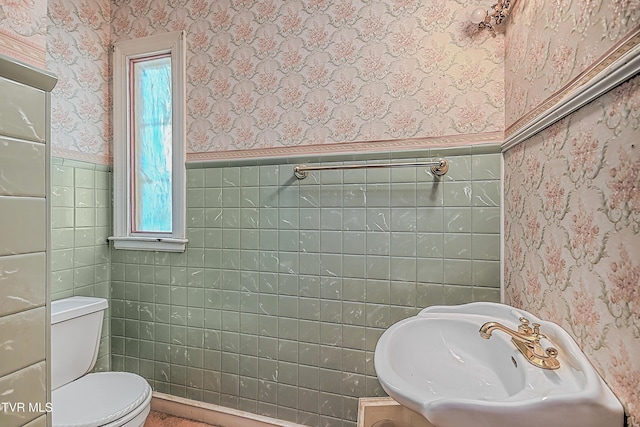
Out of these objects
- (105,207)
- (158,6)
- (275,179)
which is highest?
(158,6)

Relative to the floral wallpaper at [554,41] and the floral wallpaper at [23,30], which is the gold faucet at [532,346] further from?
the floral wallpaper at [23,30]

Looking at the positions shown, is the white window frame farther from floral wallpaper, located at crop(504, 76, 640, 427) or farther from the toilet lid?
floral wallpaper, located at crop(504, 76, 640, 427)

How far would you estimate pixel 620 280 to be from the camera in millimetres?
633

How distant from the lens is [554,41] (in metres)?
0.92

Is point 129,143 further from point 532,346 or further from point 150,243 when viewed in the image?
point 532,346

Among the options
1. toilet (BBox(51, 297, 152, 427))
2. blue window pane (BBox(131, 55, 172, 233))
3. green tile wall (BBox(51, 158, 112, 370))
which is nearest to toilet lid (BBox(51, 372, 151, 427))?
toilet (BBox(51, 297, 152, 427))

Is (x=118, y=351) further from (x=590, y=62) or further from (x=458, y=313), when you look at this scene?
(x=590, y=62)

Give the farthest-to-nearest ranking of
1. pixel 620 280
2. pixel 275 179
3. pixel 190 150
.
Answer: pixel 190 150
pixel 275 179
pixel 620 280

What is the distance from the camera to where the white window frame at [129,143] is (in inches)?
72.1

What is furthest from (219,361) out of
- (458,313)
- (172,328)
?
(458,313)

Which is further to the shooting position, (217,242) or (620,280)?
(217,242)

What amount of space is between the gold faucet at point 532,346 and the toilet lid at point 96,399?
4.66ft

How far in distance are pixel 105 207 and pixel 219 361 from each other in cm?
113

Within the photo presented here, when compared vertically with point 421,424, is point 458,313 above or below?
above
